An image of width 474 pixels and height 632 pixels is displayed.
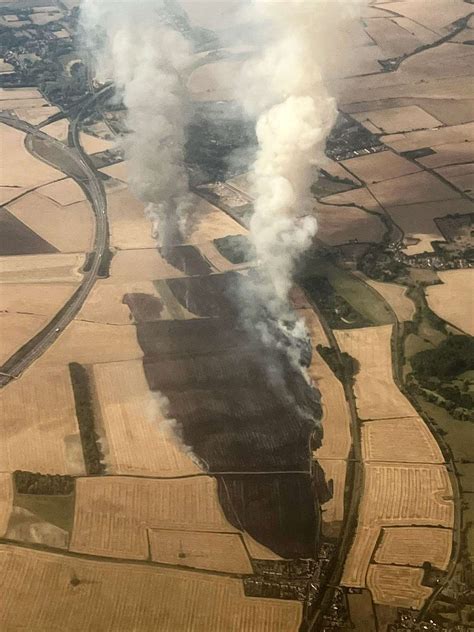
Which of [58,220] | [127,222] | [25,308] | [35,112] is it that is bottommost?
[35,112]

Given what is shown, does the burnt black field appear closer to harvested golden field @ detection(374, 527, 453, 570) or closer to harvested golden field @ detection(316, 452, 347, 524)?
harvested golden field @ detection(316, 452, 347, 524)

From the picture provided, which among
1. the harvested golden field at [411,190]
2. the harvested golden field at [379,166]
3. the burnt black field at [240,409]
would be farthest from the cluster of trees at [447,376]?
the harvested golden field at [379,166]

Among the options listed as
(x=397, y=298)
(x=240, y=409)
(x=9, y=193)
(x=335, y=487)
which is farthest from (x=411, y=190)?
(x=335, y=487)

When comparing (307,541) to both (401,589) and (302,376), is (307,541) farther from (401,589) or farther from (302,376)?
(302,376)

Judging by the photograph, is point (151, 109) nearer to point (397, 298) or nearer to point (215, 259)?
point (215, 259)

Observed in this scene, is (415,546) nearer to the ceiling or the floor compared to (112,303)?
nearer to the ceiling

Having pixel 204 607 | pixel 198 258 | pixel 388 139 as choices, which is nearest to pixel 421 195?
pixel 388 139
